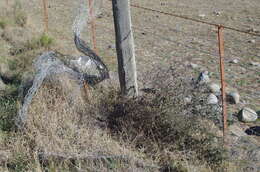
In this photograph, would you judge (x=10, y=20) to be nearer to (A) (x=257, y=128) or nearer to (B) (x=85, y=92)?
(B) (x=85, y=92)

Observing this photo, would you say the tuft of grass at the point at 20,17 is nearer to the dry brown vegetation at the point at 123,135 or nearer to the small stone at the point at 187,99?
the dry brown vegetation at the point at 123,135

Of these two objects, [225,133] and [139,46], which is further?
[139,46]

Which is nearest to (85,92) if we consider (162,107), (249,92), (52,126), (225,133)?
(52,126)

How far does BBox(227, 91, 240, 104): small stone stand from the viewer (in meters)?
6.58

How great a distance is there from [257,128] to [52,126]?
259 centimetres

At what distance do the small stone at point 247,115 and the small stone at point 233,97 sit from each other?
0.51m

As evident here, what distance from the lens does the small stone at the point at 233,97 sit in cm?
658

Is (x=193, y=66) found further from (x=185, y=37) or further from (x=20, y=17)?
(x=20, y=17)

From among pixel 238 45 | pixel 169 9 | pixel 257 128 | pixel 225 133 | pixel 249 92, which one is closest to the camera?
pixel 225 133

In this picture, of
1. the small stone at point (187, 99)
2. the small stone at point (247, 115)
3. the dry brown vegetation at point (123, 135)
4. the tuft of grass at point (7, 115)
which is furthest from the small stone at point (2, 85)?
the small stone at point (247, 115)

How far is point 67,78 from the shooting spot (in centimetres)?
596

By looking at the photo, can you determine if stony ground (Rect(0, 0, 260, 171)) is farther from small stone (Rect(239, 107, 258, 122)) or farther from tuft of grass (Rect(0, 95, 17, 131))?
tuft of grass (Rect(0, 95, 17, 131))

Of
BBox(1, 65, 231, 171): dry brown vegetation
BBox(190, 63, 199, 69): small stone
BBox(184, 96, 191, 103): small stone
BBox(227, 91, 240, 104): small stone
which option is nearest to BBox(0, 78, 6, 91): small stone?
BBox(1, 65, 231, 171): dry brown vegetation

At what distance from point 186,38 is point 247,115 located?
4451 millimetres
